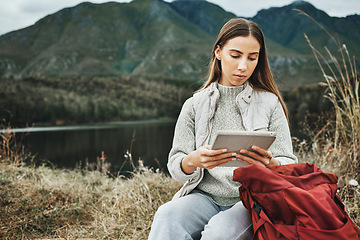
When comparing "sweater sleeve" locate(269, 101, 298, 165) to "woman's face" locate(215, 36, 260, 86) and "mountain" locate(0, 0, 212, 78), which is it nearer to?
"woman's face" locate(215, 36, 260, 86)

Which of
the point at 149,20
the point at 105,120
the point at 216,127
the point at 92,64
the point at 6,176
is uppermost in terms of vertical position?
the point at 149,20

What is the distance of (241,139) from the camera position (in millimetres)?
1110

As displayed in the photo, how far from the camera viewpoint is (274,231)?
102 centimetres

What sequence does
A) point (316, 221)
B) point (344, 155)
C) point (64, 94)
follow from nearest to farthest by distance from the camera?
point (316, 221), point (344, 155), point (64, 94)

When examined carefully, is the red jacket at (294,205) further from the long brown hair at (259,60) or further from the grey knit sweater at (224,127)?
the long brown hair at (259,60)

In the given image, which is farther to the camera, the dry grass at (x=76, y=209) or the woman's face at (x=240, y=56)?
the dry grass at (x=76, y=209)

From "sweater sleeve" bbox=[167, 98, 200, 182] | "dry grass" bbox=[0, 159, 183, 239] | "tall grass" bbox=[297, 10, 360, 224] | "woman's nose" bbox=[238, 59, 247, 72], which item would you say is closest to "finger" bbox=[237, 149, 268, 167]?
"sweater sleeve" bbox=[167, 98, 200, 182]

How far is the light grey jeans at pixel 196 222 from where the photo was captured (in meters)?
1.17

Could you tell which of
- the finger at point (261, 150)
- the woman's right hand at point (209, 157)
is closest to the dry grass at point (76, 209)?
the woman's right hand at point (209, 157)

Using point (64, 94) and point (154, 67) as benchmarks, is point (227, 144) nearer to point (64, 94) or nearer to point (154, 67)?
point (64, 94)

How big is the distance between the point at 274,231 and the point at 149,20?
6723 centimetres

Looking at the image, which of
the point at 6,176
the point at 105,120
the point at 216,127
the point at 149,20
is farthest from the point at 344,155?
the point at 149,20

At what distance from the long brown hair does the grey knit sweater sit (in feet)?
0.36

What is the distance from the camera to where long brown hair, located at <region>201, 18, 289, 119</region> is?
1505mm
